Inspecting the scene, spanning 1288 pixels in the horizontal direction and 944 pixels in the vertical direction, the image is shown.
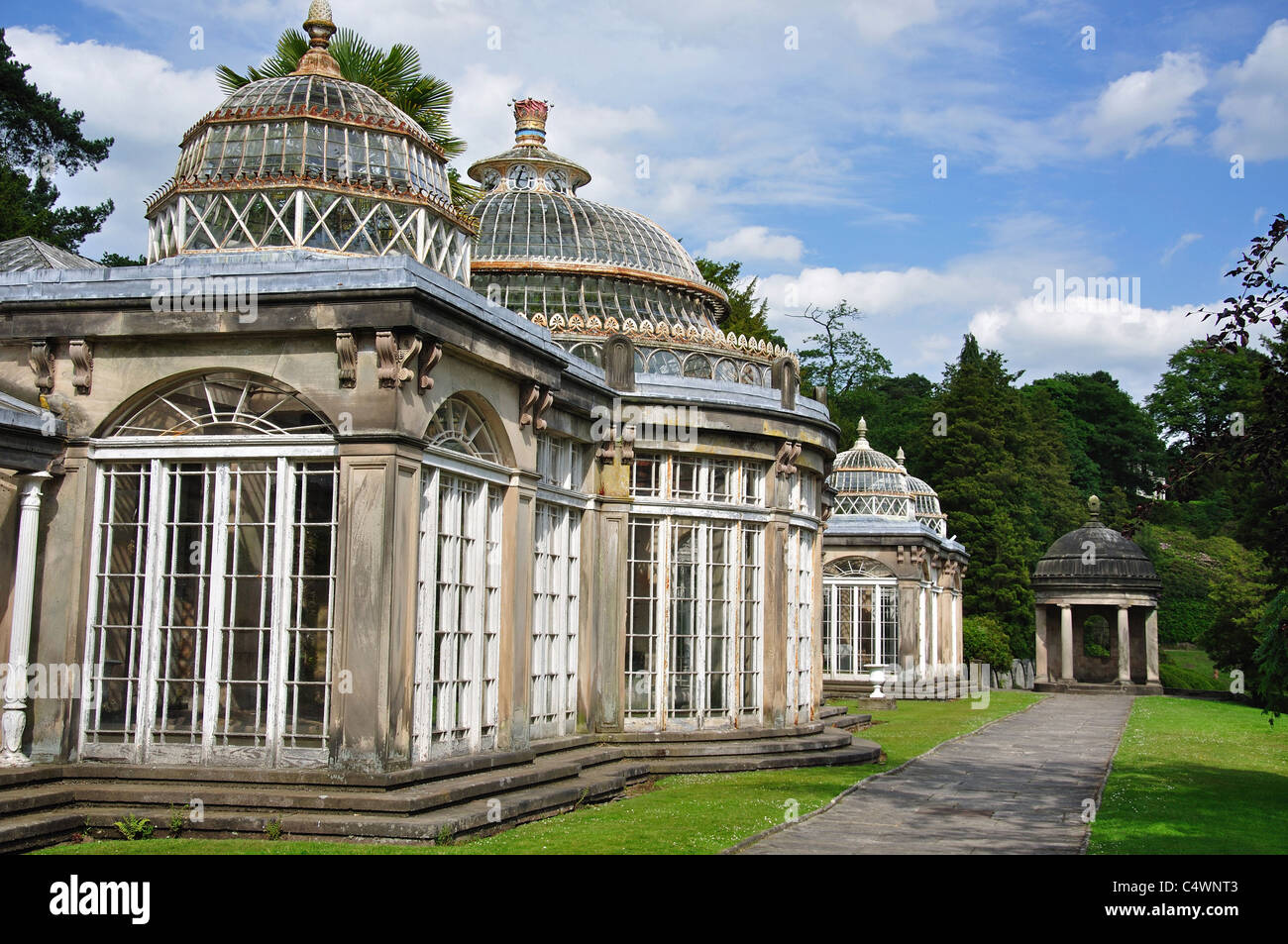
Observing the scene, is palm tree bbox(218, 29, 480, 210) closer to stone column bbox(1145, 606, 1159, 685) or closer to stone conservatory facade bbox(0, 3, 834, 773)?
stone conservatory facade bbox(0, 3, 834, 773)

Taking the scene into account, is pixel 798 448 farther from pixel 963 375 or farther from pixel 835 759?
pixel 963 375

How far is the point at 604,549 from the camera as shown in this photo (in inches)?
719

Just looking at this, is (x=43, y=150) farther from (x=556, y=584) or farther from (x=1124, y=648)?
(x=1124, y=648)

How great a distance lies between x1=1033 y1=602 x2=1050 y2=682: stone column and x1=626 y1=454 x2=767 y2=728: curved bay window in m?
36.4

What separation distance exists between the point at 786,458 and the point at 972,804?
6.38 meters

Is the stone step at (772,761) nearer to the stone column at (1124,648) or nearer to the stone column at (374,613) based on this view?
the stone column at (374,613)

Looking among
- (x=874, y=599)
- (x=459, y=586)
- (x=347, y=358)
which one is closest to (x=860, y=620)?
(x=874, y=599)

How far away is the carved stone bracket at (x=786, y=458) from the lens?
19.9 metres

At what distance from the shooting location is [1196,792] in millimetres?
16844

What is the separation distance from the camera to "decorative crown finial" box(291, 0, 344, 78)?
49.3 ft

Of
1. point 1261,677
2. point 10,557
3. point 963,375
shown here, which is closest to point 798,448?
point 1261,677

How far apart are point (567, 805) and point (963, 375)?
53.5m

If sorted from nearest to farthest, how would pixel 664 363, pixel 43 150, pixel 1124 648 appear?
pixel 664 363
pixel 43 150
pixel 1124 648
